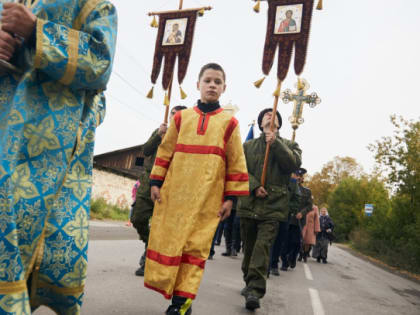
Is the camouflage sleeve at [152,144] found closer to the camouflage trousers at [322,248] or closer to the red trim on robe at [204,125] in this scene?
the red trim on robe at [204,125]

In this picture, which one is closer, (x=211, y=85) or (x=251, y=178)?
(x=211, y=85)

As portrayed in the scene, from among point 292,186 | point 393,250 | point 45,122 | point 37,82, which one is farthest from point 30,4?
point 393,250

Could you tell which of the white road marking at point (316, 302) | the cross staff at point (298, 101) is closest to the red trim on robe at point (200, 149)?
the white road marking at point (316, 302)

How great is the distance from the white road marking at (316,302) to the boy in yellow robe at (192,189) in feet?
6.41

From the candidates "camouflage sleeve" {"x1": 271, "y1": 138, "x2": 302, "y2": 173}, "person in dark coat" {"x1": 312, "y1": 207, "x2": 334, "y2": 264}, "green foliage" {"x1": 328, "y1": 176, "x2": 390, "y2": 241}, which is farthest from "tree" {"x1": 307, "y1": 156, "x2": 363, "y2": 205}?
"camouflage sleeve" {"x1": 271, "y1": 138, "x2": 302, "y2": 173}

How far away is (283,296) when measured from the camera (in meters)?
4.83

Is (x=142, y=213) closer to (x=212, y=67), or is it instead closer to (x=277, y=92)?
(x=212, y=67)

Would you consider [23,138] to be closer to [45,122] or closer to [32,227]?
[45,122]

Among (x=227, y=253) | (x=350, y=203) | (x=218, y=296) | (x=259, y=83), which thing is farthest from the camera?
(x=350, y=203)

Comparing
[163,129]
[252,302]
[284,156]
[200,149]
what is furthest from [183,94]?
[252,302]

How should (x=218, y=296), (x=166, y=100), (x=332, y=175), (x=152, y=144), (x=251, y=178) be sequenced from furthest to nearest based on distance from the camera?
(x=332, y=175) → (x=166, y=100) → (x=152, y=144) → (x=251, y=178) → (x=218, y=296)

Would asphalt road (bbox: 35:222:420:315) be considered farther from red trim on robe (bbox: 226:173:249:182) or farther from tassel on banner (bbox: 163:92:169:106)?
tassel on banner (bbox: 163:92:169:106)

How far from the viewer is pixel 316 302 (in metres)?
4.80

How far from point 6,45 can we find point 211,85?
1937 mm
